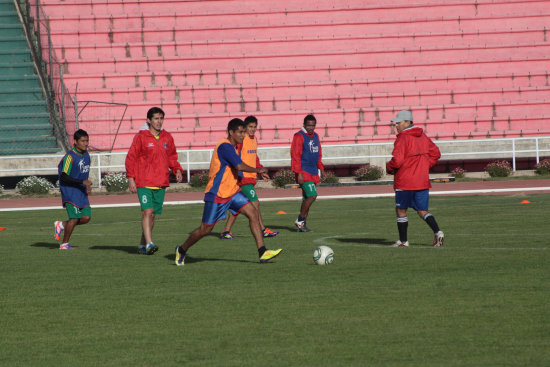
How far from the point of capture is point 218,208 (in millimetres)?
11219

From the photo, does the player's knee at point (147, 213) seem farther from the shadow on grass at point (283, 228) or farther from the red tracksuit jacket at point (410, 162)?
the shadow on grass at point (283, 228)

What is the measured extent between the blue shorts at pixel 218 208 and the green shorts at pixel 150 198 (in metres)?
2.05

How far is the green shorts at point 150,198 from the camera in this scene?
43.1 ft

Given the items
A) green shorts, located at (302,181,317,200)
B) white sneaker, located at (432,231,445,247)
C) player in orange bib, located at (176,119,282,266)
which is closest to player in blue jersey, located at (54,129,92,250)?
player in orange bib, located at (176,119,282,266)

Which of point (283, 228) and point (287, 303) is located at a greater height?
point (287, 303)

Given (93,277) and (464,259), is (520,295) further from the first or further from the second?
(93,277)

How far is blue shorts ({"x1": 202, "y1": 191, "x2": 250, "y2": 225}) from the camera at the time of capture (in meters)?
11.1

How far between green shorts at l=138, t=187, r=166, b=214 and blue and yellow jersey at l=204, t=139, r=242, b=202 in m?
2.01

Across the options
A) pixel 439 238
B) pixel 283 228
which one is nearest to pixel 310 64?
pixel 283 228

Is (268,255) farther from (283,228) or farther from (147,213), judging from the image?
(283,228)

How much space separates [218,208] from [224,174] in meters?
0.45

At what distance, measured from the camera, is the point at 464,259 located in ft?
35.9

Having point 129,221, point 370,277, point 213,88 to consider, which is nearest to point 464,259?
point 370,277

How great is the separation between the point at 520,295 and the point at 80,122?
27736 millimetres
